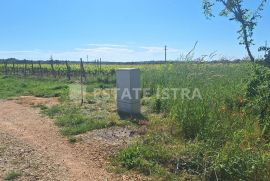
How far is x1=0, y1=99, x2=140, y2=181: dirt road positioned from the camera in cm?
534

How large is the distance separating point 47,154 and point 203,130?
113 inches

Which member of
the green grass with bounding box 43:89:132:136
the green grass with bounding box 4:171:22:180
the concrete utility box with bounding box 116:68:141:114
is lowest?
the green grass with bounding box 4:171:22:180

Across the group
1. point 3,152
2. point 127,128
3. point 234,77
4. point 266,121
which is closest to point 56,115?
point 127,128

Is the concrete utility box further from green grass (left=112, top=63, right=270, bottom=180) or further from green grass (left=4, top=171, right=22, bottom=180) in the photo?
green grass (left=4, top=171, right=22, bottom=180)

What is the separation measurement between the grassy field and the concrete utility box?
1.30 ft

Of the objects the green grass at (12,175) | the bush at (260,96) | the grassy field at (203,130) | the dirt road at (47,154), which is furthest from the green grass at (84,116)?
the bush at (260,96)

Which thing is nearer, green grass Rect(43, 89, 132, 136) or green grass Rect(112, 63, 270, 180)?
green grass Rect(112, 63, 270, 180)

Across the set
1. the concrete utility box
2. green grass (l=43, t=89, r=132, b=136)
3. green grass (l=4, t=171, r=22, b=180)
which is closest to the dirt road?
green grass (l=4, t=171, r=22, b=180)

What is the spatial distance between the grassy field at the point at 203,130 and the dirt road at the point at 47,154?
1.23 feet

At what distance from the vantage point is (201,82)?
828 cm

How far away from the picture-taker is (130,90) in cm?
1002

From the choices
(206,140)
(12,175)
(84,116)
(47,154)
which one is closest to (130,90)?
(84,116)

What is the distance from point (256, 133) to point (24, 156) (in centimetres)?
406

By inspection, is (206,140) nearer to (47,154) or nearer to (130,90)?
(47,154)
